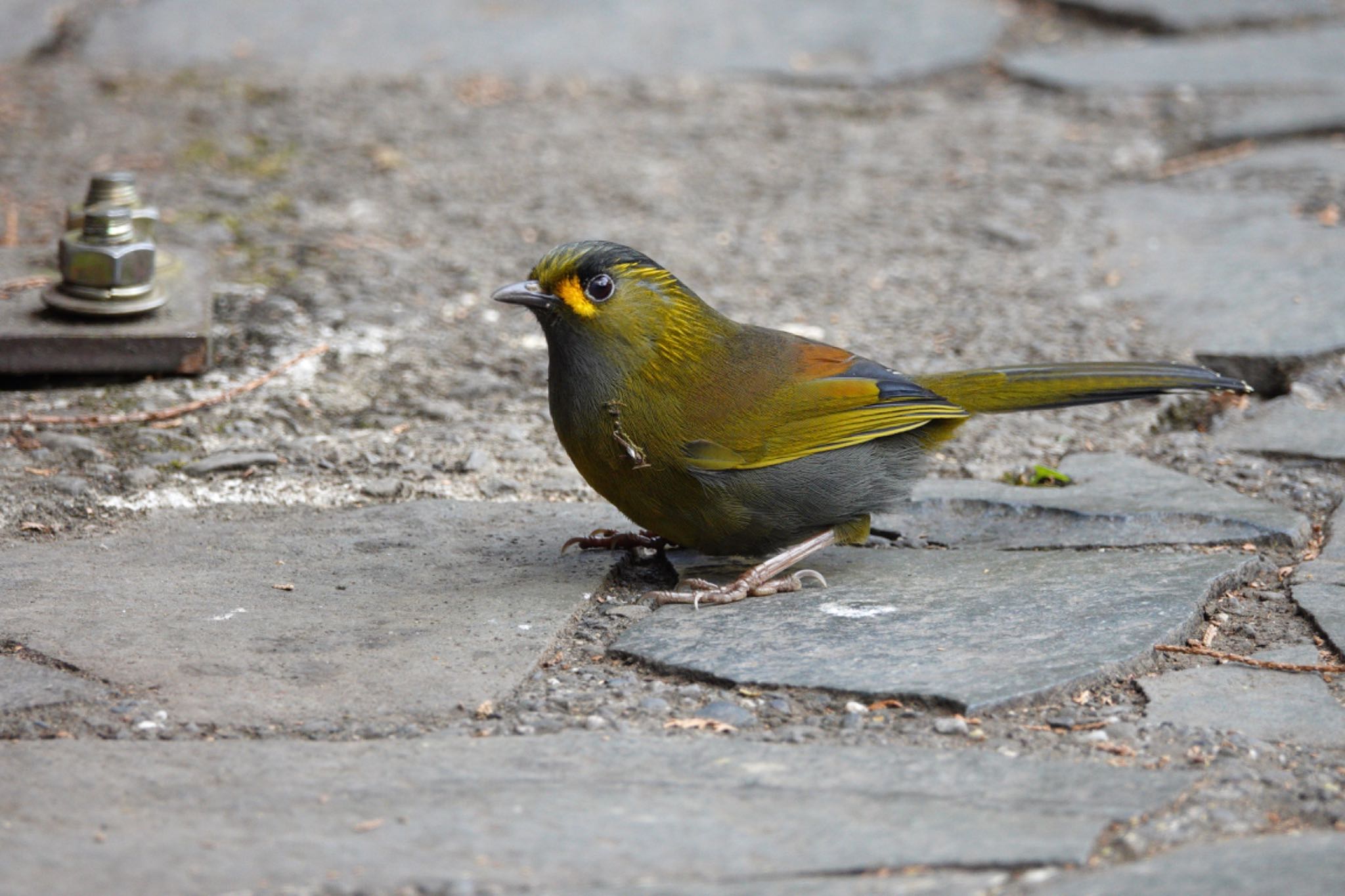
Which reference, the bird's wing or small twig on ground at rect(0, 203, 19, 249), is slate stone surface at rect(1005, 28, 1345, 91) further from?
small twig on ground at rect(0, 203, 19, 249)

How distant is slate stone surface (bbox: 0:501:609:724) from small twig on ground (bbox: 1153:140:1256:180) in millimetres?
3163

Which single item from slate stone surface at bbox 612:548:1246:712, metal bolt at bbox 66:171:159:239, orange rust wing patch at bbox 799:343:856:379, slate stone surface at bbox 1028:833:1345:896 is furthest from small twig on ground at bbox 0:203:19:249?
slate stone surface at bbox 1028:833:1345:896

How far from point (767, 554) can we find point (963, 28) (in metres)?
4.48

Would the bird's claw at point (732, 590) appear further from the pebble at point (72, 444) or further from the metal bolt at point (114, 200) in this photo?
the metal bolt at point (114, 200)

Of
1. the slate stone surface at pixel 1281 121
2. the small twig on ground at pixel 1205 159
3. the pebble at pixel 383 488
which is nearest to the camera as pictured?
the pebble at pixel 383 488

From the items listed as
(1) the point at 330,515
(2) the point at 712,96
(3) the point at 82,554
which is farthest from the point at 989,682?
(2) the point at 712,96

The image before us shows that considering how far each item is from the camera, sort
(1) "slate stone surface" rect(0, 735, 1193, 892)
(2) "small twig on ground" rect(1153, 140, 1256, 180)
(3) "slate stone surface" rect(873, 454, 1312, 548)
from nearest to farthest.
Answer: (1) "slate stone surface" rect(0, 735, 1193, 892)
(3) "slate stone surface" rect(873, 454, 1312, 548)
(2) "small twig on ground" rect(1153, 140, 1256, 180)

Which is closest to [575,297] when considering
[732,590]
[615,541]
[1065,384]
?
[615,541]

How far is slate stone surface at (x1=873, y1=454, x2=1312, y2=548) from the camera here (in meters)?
3.30

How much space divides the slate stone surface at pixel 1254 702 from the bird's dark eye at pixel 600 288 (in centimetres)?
130

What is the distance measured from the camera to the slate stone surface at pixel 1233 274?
13.9ft

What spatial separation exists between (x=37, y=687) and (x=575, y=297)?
1261 mm

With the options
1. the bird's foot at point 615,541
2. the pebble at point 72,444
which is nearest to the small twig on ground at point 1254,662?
the bird's foot at point 615,541

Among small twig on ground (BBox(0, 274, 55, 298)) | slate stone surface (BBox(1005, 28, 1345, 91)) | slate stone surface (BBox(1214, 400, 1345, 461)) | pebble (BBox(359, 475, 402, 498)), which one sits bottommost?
pebble (BBox(359, 475, 402, 498))
